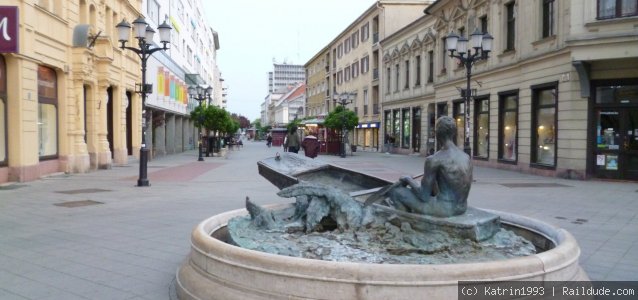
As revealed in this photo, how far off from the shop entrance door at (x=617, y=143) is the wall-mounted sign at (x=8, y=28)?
1758 centimetres

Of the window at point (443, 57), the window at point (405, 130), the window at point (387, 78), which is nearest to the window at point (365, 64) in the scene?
the window at point (387, 78)

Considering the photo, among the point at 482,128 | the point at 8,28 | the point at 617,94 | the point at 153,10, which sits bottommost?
the point at 482,128

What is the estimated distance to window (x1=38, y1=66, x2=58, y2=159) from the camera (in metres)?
16.9

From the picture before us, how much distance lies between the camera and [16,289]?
5137 millimetres

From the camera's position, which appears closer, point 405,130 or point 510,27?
point 510,27

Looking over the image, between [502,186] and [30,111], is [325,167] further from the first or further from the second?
[30,111]

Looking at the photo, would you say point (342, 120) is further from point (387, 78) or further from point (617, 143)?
point (617, 143)

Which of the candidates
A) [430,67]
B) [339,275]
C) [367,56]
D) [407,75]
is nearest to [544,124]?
[430,67]

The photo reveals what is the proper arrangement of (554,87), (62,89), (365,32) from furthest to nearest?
(365,32) → (554,87) → (62,89)

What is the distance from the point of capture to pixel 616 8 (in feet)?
54.5

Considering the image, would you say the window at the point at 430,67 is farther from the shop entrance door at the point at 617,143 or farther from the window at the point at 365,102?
the shop entrance door at the point at 617,143

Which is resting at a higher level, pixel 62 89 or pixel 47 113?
pixel 62 89

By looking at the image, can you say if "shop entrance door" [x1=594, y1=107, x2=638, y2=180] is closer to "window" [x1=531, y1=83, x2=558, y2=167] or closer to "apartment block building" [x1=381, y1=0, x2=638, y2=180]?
"apartment block building" [x1=381, y1=0, x2=638, y2=180]

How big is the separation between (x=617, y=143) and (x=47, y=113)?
64.2ft
